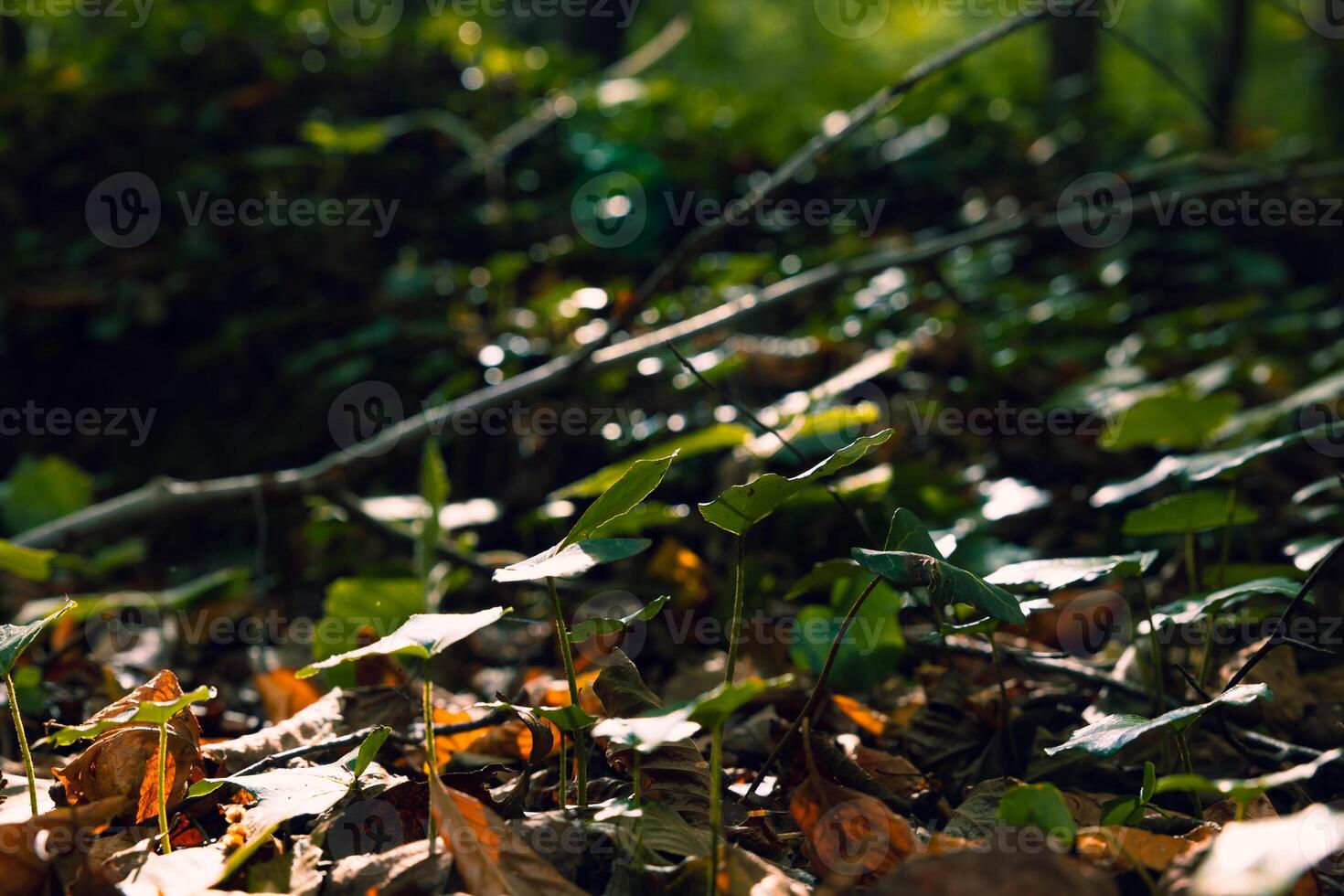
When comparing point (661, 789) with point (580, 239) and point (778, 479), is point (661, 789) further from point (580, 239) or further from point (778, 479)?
point (580, 239)

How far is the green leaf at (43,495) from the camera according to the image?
9.03 feet

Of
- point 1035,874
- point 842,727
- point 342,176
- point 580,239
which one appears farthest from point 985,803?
point 342,176

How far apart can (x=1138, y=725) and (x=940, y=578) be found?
0.26 metres

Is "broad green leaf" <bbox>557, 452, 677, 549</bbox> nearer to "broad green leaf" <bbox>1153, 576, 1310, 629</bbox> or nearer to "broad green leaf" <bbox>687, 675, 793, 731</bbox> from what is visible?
"broad green leaf" <bbox>687, 675, 793, 731</bbox>

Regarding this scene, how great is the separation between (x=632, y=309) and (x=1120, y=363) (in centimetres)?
148

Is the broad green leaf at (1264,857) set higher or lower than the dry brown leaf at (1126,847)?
higher

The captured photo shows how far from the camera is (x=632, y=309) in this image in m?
2.37

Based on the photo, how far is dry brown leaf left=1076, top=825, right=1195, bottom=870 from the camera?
3.51 feet

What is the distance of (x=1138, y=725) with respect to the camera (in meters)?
1.08

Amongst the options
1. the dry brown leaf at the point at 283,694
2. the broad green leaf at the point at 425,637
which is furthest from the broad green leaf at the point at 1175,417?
the dry brown leaf at the point at 283,694

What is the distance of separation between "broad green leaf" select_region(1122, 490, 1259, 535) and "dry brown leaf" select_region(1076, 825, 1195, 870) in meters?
0.56

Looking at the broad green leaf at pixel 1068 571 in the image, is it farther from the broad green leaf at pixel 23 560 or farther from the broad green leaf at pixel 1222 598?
the broad green leaf at pixel 23 560

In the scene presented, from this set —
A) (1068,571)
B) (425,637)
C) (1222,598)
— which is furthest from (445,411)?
(1222,598)

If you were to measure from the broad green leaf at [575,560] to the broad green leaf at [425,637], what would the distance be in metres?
0.05
